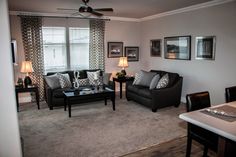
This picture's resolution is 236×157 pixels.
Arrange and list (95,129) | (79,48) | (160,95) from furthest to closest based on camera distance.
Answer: (79,48), (160,95), (95,129)

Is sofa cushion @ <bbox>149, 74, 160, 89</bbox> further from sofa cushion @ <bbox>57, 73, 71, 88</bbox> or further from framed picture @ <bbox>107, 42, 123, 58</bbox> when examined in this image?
sofa cushion @ <bbox>57, 73, 71, 88</bbox>

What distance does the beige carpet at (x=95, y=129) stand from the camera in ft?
10.0

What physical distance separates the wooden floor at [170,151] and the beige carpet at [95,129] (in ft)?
0.39

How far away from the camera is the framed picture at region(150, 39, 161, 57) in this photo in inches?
249

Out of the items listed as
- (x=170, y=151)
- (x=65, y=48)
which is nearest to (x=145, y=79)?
(x=65, y=48)

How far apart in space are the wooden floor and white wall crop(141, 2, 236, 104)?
2.03 meters

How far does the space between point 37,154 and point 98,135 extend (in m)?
1.06

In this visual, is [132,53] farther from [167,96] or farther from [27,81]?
[27,81]

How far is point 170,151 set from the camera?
2973mm

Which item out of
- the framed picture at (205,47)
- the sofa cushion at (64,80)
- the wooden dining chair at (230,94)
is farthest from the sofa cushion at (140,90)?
the wooden dining chair at (230,94)

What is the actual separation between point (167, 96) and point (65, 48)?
11.2 feet

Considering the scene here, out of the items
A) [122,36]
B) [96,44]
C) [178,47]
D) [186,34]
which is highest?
[122,36]

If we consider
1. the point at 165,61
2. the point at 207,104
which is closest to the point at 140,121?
the point at 207,104

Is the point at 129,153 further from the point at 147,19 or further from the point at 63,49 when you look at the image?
the point at 147,19
